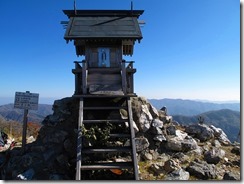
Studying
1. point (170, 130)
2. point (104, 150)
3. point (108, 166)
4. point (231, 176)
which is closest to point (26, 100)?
point (104, 150)

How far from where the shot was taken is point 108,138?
38.8 ft

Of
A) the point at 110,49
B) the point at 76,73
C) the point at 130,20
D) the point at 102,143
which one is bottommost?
the point at 102,143

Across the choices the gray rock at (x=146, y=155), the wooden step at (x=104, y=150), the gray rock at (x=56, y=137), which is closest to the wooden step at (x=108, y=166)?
the wooden step at (x=104, y=150)

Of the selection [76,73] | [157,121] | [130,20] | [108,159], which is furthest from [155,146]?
[130,20]

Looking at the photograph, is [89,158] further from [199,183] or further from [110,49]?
[110,49]

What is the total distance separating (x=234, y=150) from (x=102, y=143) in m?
9.28

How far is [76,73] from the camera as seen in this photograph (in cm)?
1462

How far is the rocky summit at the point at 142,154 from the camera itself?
11.2m

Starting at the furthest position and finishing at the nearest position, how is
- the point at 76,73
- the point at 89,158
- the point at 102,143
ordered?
the point at 76,73 < the point at 89,158 < the point at 102,143

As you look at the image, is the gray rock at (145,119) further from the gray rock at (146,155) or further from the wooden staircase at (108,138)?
the gray rock at (146,155)

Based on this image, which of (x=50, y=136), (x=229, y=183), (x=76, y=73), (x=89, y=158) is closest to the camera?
(x=229, y=183)

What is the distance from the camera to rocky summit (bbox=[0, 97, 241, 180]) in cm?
1118

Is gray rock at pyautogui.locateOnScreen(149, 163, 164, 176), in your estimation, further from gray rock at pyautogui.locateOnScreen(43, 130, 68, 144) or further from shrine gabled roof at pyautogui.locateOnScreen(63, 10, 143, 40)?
shrine gabled roof at pyautogui.locateOnScreen(63, 10, 143, 40)

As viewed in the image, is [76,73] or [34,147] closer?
[34,147]
